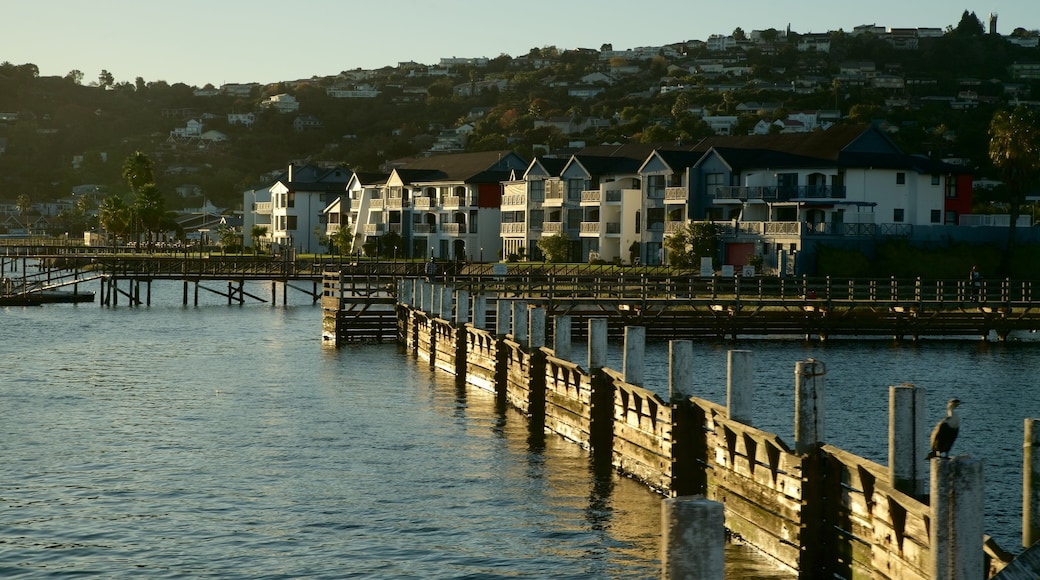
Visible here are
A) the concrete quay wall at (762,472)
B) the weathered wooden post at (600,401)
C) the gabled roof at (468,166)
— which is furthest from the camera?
the gabled roof at (468,166)

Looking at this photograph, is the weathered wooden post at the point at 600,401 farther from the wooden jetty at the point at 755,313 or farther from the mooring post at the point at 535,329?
the wooden jetty at the point at 755,313

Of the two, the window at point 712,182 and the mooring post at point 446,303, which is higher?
the window at point 712,182

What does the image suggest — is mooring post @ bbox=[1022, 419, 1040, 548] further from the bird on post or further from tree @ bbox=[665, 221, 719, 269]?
tree @ bbox=[665, 221, 719, 269]

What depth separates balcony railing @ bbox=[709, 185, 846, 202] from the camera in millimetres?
90000

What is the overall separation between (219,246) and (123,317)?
293ft

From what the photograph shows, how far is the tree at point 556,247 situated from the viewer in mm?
104812

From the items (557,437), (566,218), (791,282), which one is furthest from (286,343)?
(566,218)

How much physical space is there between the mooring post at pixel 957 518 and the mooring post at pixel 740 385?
780 cm

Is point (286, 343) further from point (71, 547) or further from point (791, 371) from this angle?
point (71, 547)

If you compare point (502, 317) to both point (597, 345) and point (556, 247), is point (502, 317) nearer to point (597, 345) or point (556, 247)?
point (597, 345)

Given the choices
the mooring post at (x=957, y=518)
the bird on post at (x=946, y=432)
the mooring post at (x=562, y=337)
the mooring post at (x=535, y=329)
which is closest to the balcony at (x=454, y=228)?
the mooring post at (x=535, y=329)

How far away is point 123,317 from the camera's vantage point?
82625 millimetres

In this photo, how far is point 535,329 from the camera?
36.6 m

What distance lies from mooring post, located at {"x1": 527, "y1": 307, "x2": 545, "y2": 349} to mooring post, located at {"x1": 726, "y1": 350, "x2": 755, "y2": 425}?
45.8ft
